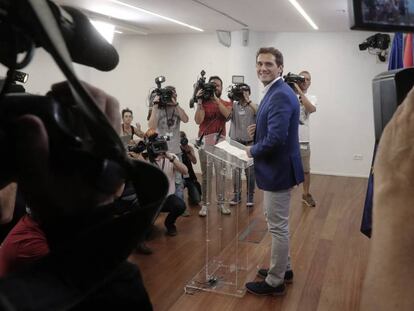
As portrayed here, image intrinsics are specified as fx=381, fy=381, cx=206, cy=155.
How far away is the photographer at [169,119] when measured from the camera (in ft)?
14.1

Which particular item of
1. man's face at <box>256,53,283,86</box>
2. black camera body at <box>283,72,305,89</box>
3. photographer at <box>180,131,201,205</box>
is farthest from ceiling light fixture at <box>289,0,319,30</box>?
photographer at <box>180,131,201,205</box>

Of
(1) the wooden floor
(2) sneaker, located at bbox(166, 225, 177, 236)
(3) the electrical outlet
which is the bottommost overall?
(1) the wooden floor

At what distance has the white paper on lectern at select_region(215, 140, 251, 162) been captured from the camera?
8.28 ft

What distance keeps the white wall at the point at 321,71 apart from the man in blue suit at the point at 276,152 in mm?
3605

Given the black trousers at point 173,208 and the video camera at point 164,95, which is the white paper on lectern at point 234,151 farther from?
the video camera at point 164,95

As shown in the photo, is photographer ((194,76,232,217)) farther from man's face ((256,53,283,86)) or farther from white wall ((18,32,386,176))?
man's face ((256,53,283,86))

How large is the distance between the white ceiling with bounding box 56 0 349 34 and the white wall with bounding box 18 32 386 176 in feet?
0.99

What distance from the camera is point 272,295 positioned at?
2490mm

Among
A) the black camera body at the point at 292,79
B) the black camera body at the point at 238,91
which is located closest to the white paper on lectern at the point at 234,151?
the black camera body at the point at 292,79

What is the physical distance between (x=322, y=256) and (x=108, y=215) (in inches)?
118

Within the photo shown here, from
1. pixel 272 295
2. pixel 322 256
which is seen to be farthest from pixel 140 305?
pixel 322 256

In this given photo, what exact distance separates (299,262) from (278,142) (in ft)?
4.00

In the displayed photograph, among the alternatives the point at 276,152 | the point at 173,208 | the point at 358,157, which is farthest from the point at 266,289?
the point at 358,157

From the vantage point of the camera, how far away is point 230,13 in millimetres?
4613
